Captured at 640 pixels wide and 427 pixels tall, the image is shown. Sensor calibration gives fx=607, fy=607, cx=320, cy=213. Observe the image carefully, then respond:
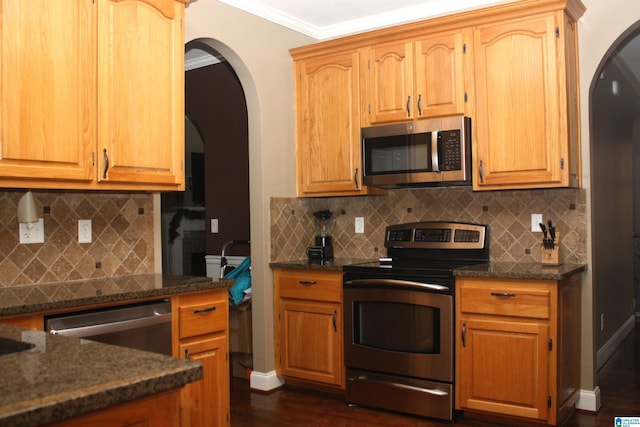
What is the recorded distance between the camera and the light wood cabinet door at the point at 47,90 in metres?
2.44

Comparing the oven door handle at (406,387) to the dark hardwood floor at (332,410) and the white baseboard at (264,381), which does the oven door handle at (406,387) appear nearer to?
the dark hardwood floor at (332,410)

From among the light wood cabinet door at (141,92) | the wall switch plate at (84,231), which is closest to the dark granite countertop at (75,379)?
the light wood cabinet door at (141,92)

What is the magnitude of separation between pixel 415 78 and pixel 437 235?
1.04m

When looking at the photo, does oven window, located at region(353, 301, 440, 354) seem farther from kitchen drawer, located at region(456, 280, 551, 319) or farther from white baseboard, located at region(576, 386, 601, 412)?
white baseboard, located at region(576, 386, 601, 412)

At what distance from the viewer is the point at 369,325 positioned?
3.73 meters

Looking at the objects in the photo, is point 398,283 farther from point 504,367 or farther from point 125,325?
point 125,325

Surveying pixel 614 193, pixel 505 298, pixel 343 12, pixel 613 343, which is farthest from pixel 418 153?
pixel 613 343

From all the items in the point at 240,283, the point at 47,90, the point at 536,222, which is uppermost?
the point at 47,90

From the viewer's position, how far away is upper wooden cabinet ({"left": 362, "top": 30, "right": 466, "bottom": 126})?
371 centimetres

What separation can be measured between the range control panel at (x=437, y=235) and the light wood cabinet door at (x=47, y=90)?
2183 millimetres

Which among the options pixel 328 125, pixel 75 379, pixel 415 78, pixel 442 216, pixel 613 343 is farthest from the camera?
pixel 613 343

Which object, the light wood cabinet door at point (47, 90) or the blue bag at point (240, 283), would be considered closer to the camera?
the light wood cabinet door at point (47, 90)

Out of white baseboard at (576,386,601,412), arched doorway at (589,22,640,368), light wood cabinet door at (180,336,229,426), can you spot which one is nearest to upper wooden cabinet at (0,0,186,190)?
light wood cabinet door at (180,336,229,426)

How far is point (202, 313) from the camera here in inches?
116
